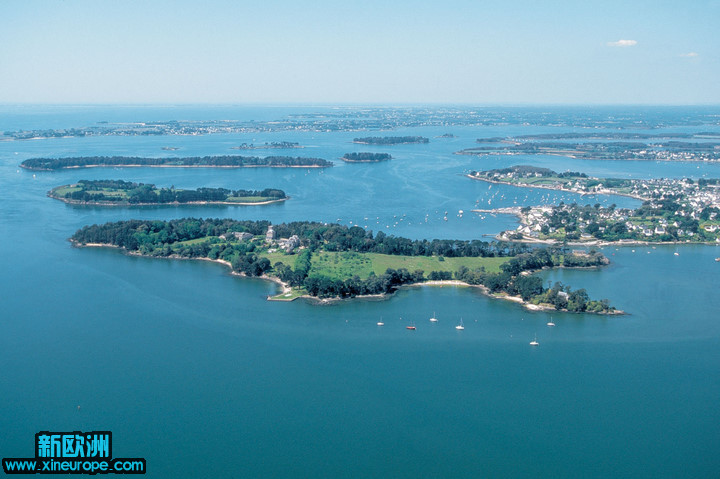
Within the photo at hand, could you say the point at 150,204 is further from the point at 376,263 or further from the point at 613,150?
the point at 613,150

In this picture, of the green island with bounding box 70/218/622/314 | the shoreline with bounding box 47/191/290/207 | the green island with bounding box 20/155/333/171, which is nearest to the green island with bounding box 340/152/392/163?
the green island with bounding box 20/155/333/171

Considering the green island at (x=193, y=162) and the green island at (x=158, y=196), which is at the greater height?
the green island at (x=193, y=162)

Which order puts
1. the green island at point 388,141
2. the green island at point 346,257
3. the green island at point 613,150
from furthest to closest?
the green island at point 388,141, the green island at point 613,150, the green island at point 346,257

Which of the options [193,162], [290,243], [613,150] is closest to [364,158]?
[193,162]

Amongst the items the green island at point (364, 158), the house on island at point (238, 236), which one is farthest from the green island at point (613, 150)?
the house on island at point (238, 236)

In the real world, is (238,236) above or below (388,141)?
below

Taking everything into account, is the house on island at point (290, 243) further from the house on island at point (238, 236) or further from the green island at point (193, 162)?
the green island at point (193, 162)
